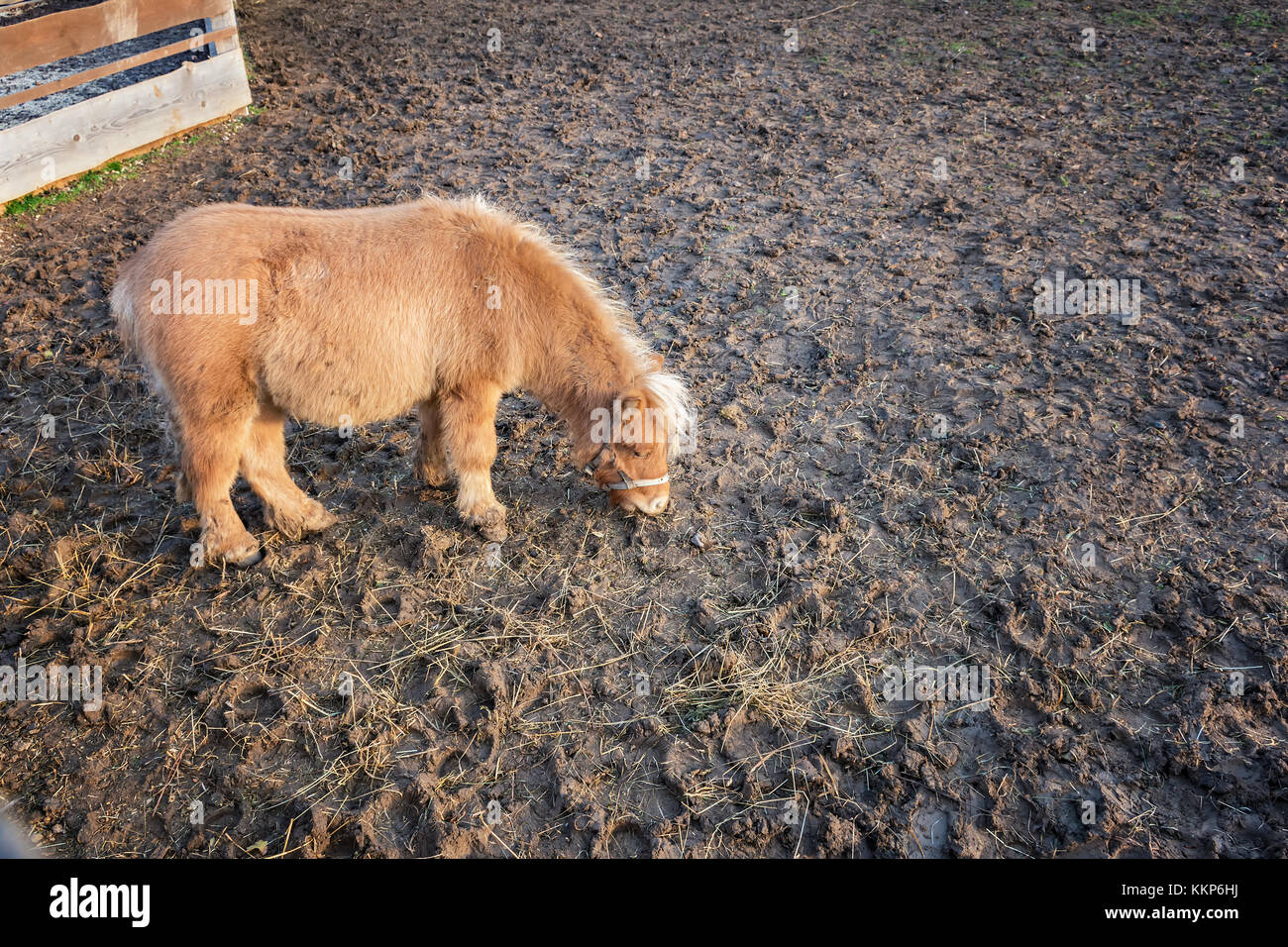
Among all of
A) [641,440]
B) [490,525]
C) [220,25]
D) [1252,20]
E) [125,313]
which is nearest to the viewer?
[125,313]

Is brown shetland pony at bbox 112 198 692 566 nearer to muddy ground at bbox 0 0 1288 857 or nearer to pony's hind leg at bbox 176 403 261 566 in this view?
pony's hind leg at bbox 176 403 261 566

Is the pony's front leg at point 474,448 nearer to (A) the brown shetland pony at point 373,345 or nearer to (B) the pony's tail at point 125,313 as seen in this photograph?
(A) the brown shetland pony at point 373,345

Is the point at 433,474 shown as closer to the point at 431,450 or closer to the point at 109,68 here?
the point at 431,450

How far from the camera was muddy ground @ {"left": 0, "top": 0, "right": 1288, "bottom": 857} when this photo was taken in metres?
3.98

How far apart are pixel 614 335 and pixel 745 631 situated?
206cm

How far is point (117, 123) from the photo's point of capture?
9586mm

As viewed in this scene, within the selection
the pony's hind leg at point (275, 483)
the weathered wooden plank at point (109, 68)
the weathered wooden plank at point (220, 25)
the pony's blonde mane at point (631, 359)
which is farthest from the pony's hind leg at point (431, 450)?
the weathered wooden plank at point (220, 25)

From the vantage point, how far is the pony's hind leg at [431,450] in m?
5.54

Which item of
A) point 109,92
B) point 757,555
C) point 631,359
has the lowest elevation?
point 757,555

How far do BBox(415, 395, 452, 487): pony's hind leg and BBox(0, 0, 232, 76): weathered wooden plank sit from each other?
703 cm

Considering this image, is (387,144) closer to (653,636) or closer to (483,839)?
(653,636)

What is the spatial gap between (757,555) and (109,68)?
32.6 ft

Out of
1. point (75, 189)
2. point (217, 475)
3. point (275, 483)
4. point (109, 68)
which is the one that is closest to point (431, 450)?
point (275, 483)
